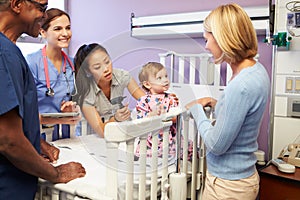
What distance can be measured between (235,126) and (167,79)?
390 millimetres

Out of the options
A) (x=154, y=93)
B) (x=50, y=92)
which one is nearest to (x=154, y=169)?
(x=154, y=93)

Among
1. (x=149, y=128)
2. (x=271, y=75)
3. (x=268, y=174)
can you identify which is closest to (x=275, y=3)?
(x=271, y=75)

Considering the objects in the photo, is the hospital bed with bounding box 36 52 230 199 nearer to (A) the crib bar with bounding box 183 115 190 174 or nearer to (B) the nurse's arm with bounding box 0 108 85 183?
(A) the crib bar with bounding box 183 115 190 174

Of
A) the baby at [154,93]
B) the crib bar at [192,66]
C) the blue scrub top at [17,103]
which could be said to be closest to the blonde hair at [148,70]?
the baby at [154,93]

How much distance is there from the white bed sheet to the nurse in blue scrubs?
0.15m

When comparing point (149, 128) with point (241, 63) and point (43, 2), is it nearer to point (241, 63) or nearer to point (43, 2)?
point (241, 63)

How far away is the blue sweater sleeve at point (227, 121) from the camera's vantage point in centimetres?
103

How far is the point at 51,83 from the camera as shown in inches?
66.7

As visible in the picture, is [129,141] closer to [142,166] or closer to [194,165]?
[142,166]

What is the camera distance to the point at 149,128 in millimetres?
1103

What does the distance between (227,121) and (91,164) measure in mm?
696

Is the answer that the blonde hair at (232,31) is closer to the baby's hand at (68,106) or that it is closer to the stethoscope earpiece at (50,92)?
the baby's hand at (68,106)

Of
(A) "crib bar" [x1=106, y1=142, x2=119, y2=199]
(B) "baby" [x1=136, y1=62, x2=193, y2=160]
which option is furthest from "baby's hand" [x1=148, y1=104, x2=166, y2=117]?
(A) "crib bar" [x1=106, y1=142, x2=119, y2=199]

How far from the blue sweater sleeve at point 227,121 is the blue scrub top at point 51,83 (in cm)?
90
